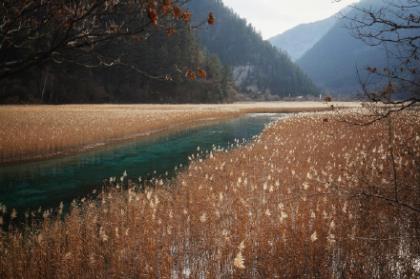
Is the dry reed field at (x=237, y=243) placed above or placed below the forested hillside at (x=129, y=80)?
below

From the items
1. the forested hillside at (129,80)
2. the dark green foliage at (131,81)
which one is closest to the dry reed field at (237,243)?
the forested hillside at (129,80)

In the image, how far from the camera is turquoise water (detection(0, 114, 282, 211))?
11.1 meters

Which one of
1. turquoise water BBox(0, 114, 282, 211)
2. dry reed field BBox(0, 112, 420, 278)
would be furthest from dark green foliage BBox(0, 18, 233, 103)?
dry reed field BBox(0, 112, 420, 278)

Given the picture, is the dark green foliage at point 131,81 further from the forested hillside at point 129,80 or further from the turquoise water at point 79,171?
the turquoise water at point 79,171

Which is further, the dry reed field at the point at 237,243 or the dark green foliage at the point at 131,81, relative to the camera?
the dark green foliage at the point at 131,81

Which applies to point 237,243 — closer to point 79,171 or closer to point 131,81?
point 79,171

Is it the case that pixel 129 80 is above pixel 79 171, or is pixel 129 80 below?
above

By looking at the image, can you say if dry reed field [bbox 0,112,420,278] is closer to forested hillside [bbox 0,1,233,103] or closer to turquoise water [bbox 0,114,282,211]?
turquoise water [bbox 0,114,282,211]

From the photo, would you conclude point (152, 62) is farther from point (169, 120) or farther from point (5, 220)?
point (5, 220)

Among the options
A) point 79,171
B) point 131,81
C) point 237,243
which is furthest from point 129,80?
point 237,243

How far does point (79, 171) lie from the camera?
48.5 ft

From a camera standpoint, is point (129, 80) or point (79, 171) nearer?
point (79, 171)

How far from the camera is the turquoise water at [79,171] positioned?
436 inches

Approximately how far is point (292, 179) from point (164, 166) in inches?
315
